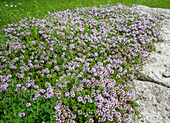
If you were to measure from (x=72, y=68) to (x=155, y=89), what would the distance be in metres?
2.77

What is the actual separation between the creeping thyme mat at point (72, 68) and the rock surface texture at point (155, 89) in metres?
0.28

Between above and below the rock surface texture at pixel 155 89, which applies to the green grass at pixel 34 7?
above

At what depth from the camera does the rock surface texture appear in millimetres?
4277

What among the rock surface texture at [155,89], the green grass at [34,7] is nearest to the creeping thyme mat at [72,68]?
the rock surface texture at [155,89]

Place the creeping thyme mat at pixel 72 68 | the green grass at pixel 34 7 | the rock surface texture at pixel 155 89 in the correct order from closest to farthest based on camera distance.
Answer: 1. the creeping thyme mat at pixel 72 68
2. the rock surface texture at pixel 155 89
3. the green grass at pixel 34 7

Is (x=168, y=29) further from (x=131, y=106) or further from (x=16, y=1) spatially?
(x=16, y=1)

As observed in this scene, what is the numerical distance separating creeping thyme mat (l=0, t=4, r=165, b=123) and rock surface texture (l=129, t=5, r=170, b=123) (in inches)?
11.0

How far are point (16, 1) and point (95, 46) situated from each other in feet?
26.5

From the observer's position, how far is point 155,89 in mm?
5012

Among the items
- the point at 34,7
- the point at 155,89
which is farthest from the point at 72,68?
the point at 34,7

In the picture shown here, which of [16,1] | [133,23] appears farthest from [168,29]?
[16,1]

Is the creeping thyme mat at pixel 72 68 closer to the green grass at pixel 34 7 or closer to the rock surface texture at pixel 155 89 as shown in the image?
the rock surface texture at pixel 155 89

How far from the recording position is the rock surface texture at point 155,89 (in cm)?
428

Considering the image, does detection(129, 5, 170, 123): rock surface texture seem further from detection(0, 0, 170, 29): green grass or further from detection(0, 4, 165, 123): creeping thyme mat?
detection(0, 0, 170, 29): green grass
